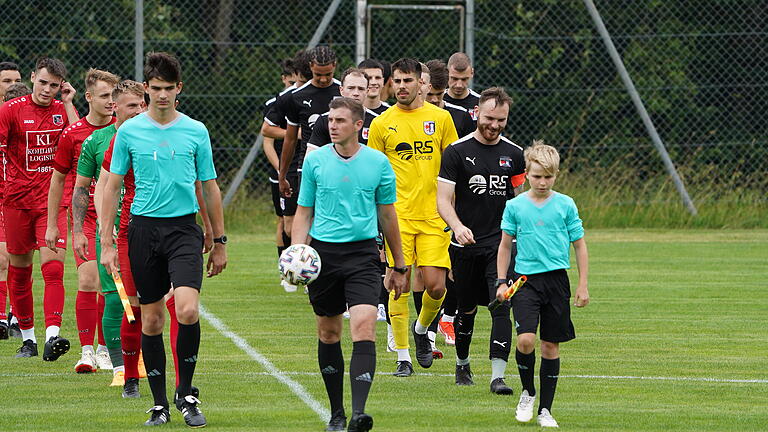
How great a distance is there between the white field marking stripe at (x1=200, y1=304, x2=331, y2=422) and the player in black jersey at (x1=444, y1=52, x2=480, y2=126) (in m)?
2.74

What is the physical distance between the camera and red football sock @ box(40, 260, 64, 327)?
10.0m

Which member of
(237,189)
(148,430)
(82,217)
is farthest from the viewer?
(237,189)

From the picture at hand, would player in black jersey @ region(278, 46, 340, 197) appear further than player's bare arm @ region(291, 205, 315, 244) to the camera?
Yes

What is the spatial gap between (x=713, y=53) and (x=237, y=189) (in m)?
8.80

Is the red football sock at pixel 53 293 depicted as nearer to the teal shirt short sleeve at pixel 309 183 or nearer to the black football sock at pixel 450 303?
the black football sock at pixel 450 303

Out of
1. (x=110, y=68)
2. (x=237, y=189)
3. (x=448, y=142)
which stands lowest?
(x=237, y=189)

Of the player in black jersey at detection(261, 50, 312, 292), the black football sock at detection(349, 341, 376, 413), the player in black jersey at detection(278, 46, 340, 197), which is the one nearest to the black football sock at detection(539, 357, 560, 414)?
the black football sock at detection(349, 341, 376, 413)

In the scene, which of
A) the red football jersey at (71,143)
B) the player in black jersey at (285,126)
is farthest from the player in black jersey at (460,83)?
the red football jersey at (71,143)

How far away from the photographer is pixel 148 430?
7.23m

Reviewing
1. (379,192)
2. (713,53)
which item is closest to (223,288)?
(379,192)

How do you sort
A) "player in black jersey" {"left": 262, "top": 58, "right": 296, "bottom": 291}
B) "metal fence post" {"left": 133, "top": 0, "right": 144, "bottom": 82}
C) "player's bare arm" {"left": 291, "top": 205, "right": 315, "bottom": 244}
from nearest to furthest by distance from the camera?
"player's bare arm" {"left": 291, "top": 205, "right": 315, "bottom": 244} → "player in black jersey" {"left": 262, "top": 58, "right": 296, "bottom": 291} → "metal fence post" {"left": 133, "top": 0, "right": 144, "bottom": 82}

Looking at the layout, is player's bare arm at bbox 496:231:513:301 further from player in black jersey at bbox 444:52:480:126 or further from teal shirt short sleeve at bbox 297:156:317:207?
player in black jersey at bbox 444:52:480:126

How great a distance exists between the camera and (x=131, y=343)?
825 centimetres

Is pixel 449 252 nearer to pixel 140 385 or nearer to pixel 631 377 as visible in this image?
pixel 631 377
